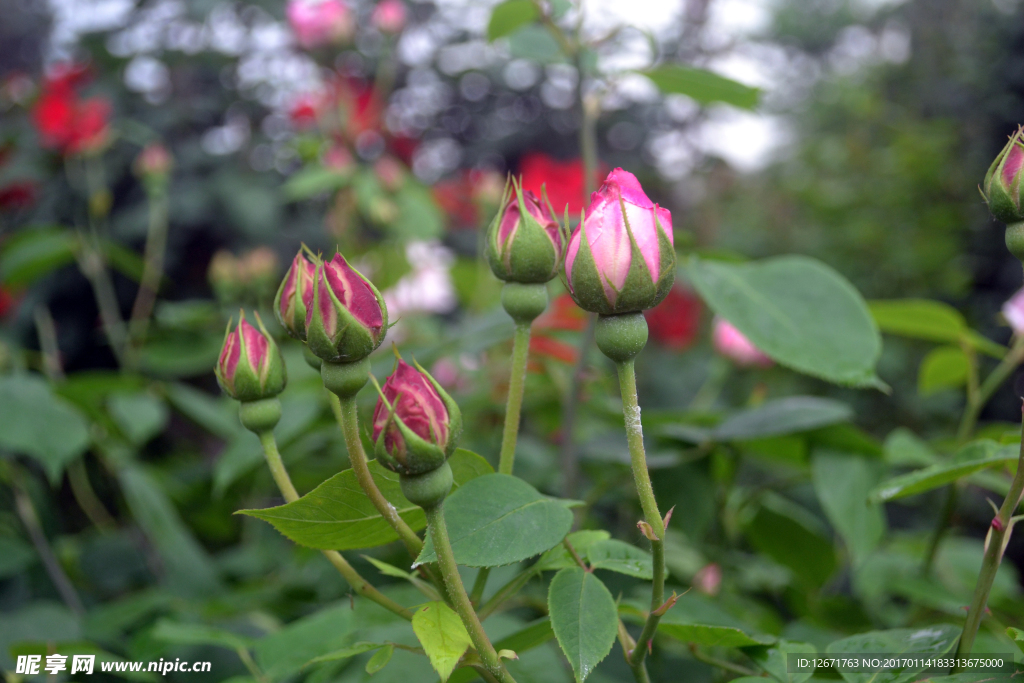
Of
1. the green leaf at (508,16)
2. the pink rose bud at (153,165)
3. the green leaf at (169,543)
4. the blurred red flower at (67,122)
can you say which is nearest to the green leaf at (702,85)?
the green leaf at (508,16)

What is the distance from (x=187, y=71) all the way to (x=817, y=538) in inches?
94.6

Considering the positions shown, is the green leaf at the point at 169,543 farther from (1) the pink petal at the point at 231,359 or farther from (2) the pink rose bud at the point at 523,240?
(2) the pink rose bud at the point at 523,240

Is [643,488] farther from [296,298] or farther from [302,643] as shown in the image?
[302,643]

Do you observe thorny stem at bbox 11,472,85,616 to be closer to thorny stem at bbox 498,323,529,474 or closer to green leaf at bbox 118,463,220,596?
green leaf at bbox 118,463,220,596

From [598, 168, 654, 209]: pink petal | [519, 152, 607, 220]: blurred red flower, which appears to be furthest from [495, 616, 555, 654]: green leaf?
[519, 152, 607, 220]: blurred red flower

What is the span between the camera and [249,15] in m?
2.31

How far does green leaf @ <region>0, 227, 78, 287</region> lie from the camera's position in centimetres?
115

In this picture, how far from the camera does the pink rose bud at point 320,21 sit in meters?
1.51

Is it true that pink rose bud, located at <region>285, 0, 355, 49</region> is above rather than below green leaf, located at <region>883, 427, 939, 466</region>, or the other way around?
above

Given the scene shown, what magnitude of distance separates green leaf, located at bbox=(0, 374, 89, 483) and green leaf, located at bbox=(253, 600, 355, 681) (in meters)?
0.36

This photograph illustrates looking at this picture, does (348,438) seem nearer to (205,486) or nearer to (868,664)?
(868,664)

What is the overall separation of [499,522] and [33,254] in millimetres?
1146

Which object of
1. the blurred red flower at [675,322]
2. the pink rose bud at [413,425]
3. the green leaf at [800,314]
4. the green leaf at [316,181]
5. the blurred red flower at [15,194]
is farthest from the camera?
the blurred red flower at [675,322]

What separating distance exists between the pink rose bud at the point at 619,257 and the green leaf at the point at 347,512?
4.5 inches
